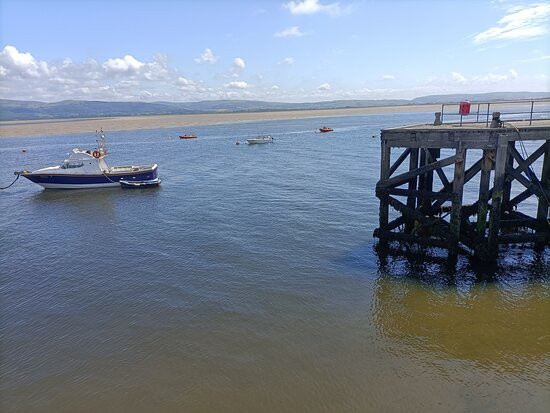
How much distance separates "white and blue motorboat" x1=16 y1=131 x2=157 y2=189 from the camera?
121 ft

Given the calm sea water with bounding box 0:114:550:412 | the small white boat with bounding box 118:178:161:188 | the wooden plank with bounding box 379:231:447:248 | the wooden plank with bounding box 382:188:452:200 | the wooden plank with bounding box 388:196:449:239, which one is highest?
the wooden plank with bounding box 382:188:452:200

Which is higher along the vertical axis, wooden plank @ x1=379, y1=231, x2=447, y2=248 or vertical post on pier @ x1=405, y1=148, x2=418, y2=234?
vertical post on pier @ x1=405, y1=148, x2=418, y2=234

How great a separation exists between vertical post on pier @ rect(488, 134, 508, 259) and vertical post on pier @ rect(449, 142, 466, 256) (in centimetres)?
118

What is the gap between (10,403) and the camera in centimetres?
1039

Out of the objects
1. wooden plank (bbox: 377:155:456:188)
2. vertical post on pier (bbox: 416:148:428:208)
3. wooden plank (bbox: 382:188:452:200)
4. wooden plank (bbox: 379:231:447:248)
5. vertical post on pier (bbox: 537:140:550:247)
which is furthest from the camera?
vertical post on pier (bbox: 416:148:428:208)

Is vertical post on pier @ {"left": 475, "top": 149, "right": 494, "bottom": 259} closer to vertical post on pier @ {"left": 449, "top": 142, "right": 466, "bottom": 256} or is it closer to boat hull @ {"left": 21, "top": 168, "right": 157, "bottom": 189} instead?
vertical post on pier @ {"left": 449, "top": 142, "right": 466, "bottom": 256}

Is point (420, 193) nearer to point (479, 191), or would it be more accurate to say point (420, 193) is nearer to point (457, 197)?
point (457, 197)

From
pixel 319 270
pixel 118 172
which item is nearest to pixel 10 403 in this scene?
pixel 319 270

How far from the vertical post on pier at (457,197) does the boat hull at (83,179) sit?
92.6 ft

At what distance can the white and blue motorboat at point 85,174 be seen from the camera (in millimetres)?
37031

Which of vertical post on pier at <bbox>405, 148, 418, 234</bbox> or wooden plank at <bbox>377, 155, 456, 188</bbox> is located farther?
vertical post on pier at <bbox>405, 148, 418, 234</bbox>

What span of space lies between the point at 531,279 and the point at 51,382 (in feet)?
54.9

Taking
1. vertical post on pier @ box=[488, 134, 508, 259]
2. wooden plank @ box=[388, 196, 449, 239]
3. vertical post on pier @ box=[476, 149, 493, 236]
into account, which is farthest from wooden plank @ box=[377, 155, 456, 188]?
vertical post on pier @ box=[488, 134, 508, 259]

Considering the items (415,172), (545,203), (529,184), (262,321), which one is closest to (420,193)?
(415,172)
